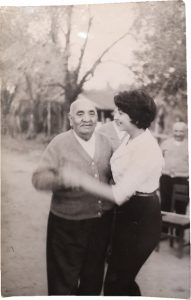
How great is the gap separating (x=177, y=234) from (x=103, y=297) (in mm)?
423

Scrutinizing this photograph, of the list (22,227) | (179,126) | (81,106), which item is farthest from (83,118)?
(22,227)

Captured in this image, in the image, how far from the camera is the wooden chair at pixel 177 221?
1853 mm

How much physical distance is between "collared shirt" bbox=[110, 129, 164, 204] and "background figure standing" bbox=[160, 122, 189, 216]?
0.03 m

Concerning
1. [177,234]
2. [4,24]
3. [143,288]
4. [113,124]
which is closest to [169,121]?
[113,124]

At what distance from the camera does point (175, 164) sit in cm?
187

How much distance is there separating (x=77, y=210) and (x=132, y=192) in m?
0.25

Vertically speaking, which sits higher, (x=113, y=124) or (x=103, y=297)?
(x=113, y=124)

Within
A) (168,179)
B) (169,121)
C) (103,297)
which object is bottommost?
(103,297)

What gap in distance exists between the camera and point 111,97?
187 centimetres

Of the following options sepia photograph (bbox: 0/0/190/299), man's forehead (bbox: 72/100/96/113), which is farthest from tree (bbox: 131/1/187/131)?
man's forehead (bbox: 72/100/96/113)

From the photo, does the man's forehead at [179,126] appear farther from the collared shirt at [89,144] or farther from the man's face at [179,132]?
the collared shirt at [89,144]

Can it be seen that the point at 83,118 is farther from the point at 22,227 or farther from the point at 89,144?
the point at 22,227

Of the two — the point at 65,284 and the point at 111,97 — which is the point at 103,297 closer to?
the point at 65,284

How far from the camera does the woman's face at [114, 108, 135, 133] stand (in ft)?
6.19
